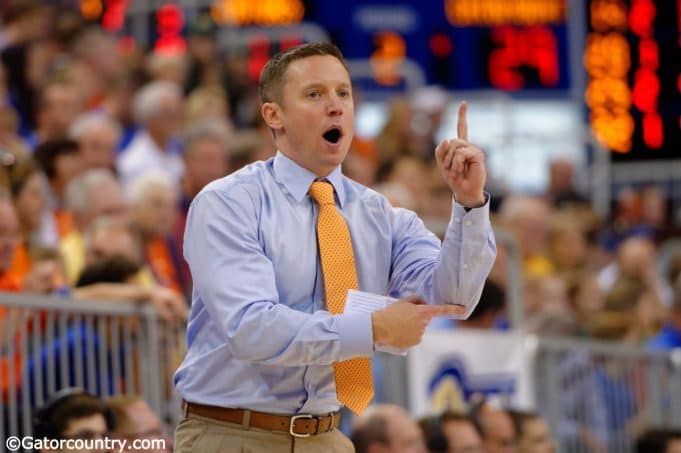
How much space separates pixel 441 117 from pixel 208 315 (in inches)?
427

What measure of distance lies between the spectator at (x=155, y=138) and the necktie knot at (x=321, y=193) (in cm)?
602

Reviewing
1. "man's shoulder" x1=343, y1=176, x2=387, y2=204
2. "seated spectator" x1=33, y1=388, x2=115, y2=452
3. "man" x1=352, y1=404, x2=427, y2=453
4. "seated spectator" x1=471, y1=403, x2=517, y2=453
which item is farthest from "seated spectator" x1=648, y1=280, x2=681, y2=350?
"man's shoulder" x1=343, y1=176, x2=387, y2=204

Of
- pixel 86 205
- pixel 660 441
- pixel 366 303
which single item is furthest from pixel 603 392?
pixel 366 303

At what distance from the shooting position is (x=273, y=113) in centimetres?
513

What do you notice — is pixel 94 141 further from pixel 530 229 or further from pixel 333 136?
pixel 333 136

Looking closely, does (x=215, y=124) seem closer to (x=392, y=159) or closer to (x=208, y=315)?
(x=392, y=159)

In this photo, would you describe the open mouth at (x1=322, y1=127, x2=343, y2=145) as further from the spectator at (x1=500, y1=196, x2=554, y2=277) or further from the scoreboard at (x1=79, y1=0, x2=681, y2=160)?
the scoreboard at (x1=79, y1=0, x2=681, y2=160)

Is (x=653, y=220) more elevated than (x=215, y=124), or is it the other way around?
(x=215, y=124)

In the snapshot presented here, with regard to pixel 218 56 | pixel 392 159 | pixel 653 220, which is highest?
pixel 218 56

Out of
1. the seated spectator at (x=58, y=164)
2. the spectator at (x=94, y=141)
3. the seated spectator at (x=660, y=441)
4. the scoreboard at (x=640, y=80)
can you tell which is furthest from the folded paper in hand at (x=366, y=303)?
the scoreboard at (x=640, y=80)

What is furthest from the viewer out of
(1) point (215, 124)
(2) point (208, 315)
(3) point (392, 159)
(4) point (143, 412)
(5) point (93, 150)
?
(3) point (392, 159)

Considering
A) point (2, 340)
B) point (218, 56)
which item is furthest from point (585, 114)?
point (2, 340)

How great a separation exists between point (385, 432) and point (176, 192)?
3.45 meters

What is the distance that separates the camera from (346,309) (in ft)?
15.5
